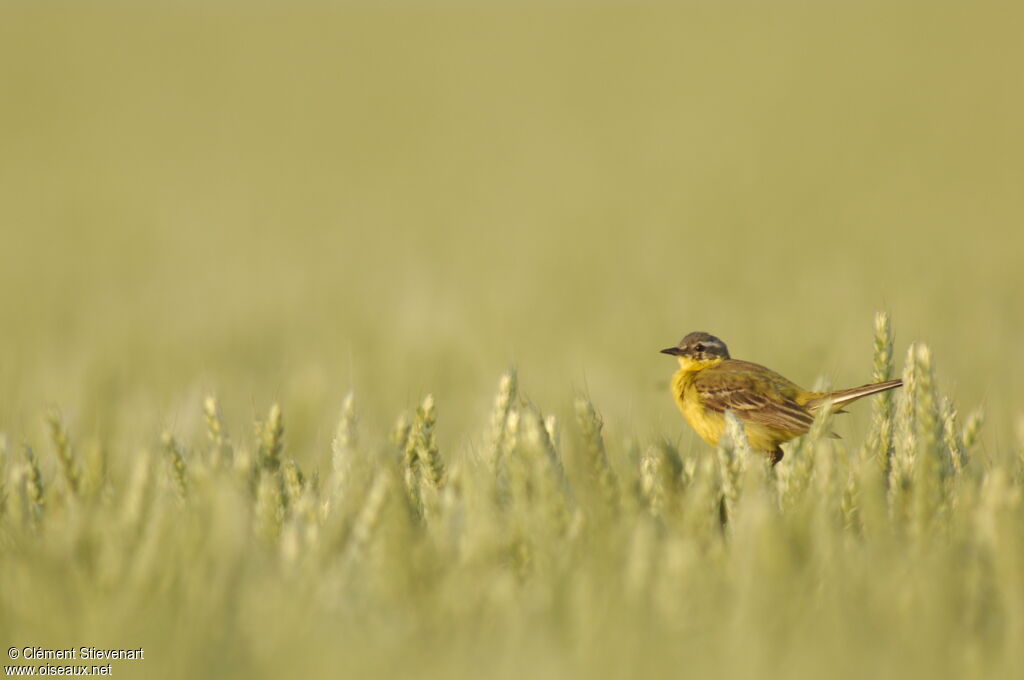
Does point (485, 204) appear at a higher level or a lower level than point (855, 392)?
higher

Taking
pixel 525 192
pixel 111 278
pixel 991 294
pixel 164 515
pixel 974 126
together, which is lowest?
pixel 164 515

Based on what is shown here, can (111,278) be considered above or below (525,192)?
below

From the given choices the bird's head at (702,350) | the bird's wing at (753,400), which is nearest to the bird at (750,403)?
the bird's wing at (753,400)

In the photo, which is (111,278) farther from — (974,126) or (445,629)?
(974,126)

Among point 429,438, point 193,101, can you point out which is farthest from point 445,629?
point 193,101

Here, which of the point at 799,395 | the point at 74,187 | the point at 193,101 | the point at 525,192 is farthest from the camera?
the point at 193,101

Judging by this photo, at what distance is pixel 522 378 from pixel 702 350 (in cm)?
240

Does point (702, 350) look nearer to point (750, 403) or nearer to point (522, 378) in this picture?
point (750, 403)

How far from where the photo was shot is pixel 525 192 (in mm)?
16891

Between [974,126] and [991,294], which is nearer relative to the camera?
[991,294]

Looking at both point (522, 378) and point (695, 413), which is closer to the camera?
point (695, 413)

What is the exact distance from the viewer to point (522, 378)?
6750 millimetres

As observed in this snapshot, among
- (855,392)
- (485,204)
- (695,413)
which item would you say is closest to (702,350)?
(695,413)

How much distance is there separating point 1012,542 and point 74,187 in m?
18.1
